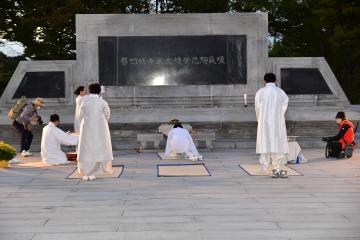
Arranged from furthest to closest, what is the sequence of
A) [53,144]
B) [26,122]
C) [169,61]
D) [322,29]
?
[322,29] → [169,61] → [26,122] → [53,144]

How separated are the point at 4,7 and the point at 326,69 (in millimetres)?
20199

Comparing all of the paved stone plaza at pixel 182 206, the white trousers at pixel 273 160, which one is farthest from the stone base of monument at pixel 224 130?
the white trousers at pixel 273 160

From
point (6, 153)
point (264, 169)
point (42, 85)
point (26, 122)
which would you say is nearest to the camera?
point (264, 169)

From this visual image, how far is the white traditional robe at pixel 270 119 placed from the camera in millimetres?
10508

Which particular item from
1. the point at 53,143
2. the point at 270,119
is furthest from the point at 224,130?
the point at 270,119

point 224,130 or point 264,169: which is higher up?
point 224,130

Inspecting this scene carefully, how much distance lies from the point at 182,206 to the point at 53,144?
6435mm

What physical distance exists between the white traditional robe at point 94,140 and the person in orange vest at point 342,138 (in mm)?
5560

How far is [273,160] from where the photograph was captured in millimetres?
10531

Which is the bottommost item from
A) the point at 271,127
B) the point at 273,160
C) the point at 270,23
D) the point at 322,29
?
the point at 273,160

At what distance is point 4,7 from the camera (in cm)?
3250

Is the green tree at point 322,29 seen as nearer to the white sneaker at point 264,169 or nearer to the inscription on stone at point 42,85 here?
the inscription on stone at point 42,85

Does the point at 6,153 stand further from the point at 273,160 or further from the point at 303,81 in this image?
the point at 303,81

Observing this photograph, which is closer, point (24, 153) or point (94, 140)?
point (94, 140)
